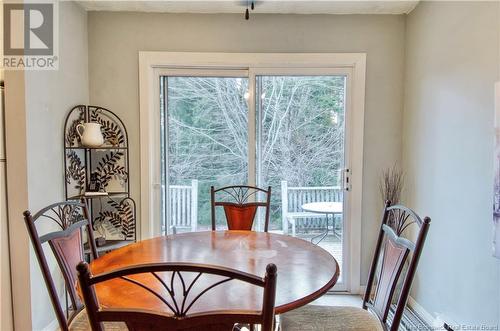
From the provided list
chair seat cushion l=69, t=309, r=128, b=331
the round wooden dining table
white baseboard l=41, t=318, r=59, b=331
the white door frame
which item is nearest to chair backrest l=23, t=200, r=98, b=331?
chair seat cushion l=69, t=309, r=128, b=331

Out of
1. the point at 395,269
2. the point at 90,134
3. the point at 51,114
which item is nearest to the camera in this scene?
the point at 395,269

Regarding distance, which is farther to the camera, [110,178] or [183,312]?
[110,178]

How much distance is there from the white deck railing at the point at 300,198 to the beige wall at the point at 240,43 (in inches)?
19.6

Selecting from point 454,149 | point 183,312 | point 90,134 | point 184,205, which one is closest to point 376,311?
point 183,312

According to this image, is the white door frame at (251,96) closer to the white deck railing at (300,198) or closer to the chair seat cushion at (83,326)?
the white deck railing at (300,198)

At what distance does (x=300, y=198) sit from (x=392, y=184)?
0.82 meters

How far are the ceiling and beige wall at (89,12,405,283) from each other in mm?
57

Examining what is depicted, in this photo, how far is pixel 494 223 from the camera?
175cm

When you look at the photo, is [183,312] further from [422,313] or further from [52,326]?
[422,313]

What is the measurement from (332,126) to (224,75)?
111 cm

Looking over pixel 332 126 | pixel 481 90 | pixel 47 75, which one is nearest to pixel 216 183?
pixel 332 126

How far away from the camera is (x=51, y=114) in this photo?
2.28m

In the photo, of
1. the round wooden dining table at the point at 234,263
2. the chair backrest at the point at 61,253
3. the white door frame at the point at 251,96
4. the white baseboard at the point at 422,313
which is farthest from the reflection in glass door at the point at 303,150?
the chair backrest at the point at 61,253

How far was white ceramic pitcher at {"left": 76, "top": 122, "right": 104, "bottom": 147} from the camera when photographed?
2.50 meters
